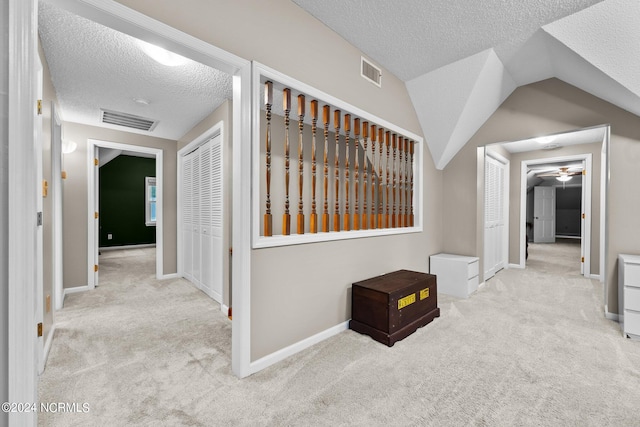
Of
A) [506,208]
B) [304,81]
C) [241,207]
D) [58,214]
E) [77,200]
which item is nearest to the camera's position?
[241,207]

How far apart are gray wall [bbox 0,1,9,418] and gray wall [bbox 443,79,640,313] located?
4061mm

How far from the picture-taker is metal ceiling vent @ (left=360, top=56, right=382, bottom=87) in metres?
2.58

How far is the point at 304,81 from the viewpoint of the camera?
2.07 metres

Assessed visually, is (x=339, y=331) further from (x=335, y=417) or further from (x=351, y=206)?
(x=351, y=206)

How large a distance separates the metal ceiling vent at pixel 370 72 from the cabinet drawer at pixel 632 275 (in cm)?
265

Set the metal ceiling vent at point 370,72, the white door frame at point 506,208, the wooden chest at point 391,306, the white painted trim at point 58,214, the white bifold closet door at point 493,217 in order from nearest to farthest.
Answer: the wooden chest at point 391,306 → the metal ceiling vent at point 370,72 → the white painted trim at point 58,214 → the white bifold closet door at point 493,217 → the white door frame at point 506,208

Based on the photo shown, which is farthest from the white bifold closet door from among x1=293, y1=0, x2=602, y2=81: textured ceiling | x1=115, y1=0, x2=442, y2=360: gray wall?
x1=115, y1=0, x2=442, y2=360: gray wall

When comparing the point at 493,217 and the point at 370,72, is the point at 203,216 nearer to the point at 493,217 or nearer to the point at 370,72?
the point at 370,72

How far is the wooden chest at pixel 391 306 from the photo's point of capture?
2.17 meters

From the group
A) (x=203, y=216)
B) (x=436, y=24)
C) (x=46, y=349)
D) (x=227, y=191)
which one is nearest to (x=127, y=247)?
(x=203, y=216)

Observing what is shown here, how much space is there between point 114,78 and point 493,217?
5.25 metres

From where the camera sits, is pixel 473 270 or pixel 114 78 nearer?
pixel 114 78

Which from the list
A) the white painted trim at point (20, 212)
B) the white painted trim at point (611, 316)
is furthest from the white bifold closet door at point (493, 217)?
the white painted trim at point (20, 212)

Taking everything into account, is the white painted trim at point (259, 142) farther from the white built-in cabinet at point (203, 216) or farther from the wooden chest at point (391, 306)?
the white built-in cabinet at point (203, 216)
